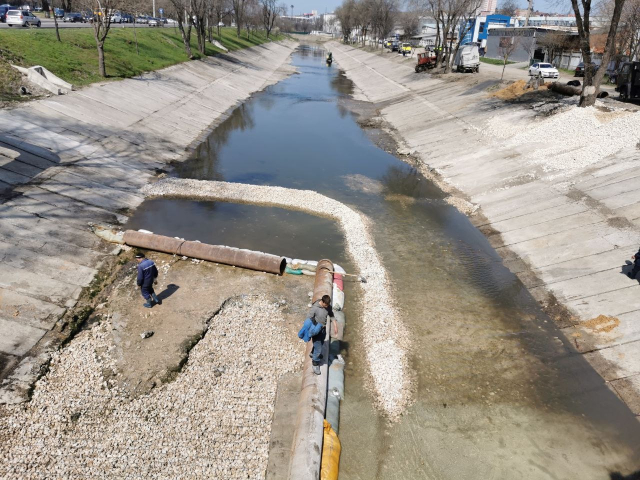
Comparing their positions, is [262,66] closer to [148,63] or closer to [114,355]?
[148,63]

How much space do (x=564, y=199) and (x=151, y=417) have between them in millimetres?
20856

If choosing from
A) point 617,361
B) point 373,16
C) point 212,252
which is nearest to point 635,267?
point 617,361

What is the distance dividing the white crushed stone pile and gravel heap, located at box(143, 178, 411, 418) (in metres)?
12.9

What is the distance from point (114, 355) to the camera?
11.8 m

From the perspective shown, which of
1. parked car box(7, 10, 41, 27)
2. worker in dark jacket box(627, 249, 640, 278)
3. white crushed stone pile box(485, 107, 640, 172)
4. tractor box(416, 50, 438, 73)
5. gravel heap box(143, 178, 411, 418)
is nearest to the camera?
gravel heap box(143, 178, 411, 418)

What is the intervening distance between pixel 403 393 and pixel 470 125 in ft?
95.8

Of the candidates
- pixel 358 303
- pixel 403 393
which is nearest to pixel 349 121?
pixel 358 303

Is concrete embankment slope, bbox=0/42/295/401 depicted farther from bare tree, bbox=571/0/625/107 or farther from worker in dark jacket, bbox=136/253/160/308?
bare tree, bbox=571/0/625/107

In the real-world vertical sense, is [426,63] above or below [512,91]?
above

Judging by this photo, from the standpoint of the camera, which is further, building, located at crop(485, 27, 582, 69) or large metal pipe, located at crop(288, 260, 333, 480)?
building, located at crop(485, 27, 582, 69)

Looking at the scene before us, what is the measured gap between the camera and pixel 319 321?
35.2 ft

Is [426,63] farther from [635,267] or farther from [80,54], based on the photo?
[635,267]

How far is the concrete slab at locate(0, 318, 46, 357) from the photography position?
37.6 ft

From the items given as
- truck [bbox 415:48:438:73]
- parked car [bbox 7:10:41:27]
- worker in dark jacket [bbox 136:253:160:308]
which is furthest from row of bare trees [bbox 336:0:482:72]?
worker in dark jacket [bbox 136:253:160:308]
